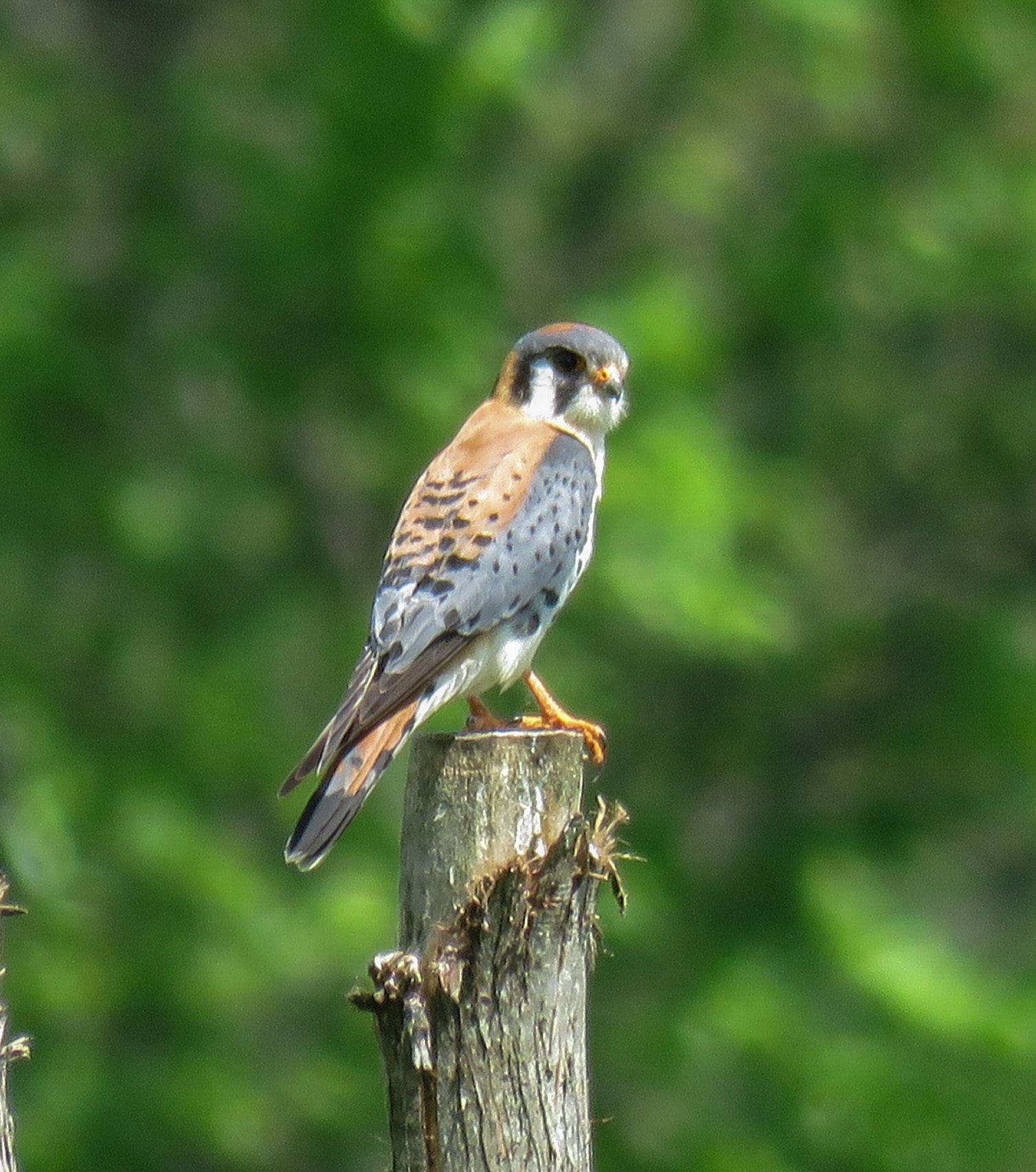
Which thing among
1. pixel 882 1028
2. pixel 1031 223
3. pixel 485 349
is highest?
pixel 1031 223

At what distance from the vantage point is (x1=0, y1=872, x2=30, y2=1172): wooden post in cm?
231

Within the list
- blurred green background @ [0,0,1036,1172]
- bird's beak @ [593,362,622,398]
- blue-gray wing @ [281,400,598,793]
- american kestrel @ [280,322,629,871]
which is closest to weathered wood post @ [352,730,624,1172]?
american kestrel @ [280,322,629,871]

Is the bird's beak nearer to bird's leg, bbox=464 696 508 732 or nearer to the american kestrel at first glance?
the american kestrel

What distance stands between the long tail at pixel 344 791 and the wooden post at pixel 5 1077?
2.73 ft

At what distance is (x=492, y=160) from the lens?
962cm

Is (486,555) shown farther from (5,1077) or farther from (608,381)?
(5,1077)

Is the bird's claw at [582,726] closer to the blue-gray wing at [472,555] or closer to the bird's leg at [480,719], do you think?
the bird's leg at [480,719]

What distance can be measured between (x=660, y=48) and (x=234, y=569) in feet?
12.2

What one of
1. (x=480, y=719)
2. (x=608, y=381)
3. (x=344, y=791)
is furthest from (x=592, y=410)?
(x=344, y=791)

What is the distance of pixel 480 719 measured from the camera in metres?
4.22

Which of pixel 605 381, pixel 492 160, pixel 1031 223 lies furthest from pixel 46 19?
pixel 605 381

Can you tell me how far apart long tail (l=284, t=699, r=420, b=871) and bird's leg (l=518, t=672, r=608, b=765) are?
326 mm

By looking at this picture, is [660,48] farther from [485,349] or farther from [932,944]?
[932,944]

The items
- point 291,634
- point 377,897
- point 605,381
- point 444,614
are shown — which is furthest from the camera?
point 291,634
